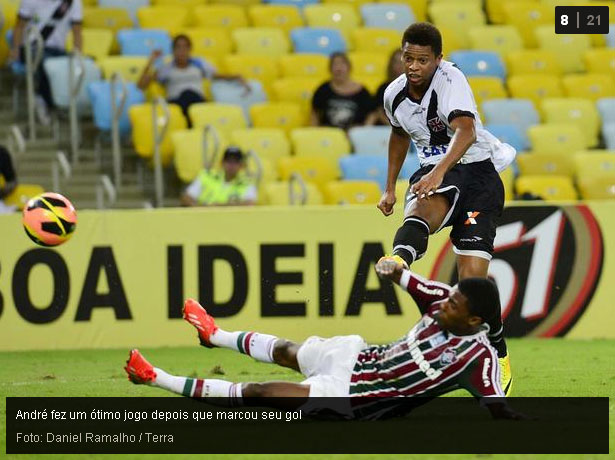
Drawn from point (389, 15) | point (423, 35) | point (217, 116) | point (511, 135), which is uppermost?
point (423, 35)

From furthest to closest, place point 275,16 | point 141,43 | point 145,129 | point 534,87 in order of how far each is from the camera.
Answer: point 275,16, point 534,87, point 141,43, point 145,129

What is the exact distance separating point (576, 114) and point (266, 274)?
5.59 metres

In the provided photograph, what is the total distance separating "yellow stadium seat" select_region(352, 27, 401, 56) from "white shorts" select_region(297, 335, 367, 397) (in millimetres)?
10117

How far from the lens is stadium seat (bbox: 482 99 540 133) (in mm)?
16484

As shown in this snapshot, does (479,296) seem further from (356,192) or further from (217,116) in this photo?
(217,116)

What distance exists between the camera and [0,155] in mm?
13812

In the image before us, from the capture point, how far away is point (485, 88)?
17.0 m

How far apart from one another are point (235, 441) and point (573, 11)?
11822 mm

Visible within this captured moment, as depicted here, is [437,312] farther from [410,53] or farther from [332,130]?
[332,130]

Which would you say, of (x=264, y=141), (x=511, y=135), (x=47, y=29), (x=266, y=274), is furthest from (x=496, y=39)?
(x=266, y=274)

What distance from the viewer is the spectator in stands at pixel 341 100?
1579 centimetres

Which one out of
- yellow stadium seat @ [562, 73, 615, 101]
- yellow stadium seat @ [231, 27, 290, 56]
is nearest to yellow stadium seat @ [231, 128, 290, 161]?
yellow stadium seat @ [231, 27, 290, 56]

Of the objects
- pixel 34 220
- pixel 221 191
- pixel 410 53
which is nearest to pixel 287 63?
pixel 221 191

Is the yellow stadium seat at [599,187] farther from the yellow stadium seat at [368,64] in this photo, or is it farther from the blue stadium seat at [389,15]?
the blue stadium seat at [389,15]
